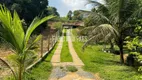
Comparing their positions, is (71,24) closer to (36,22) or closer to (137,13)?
(137,13)

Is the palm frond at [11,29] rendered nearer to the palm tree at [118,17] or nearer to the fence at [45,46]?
the fence at [45,46]

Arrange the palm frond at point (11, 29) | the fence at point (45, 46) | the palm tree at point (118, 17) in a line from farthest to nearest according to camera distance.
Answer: the fence at point (45, 46) < the palm tree at point (118, 17) < the palm frond at point (11, 29)

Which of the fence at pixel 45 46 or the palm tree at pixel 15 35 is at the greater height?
the palm tree at pixel 15 35

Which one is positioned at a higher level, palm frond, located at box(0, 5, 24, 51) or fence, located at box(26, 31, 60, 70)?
palm frond, located at box(0, 5, 24, 51)

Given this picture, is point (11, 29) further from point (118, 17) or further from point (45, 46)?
point (45, 46)

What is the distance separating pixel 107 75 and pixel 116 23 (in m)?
4.83

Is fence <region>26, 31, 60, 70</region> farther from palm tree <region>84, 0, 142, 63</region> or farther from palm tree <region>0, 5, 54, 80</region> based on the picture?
palm tree <region>0, 5, 54, 80</region>

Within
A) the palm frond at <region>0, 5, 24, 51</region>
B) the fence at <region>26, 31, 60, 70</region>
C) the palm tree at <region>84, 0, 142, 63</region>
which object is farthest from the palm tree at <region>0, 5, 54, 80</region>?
the palm tree at <region>84, 0, 142, 63</region>

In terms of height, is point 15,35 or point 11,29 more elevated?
point 11,29

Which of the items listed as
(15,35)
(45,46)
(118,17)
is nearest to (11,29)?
(15,35)

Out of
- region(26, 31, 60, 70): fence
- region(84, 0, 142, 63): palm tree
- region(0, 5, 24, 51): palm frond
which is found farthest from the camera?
region(26, 31, 60, 70): fence

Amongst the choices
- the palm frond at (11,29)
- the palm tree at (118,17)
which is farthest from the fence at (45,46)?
the palm frond at (11,29)

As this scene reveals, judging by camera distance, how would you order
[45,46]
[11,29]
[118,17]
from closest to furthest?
1. [11,29]
2. [118,17]
3. [45,46]

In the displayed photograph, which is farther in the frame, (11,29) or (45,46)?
(45,46)
